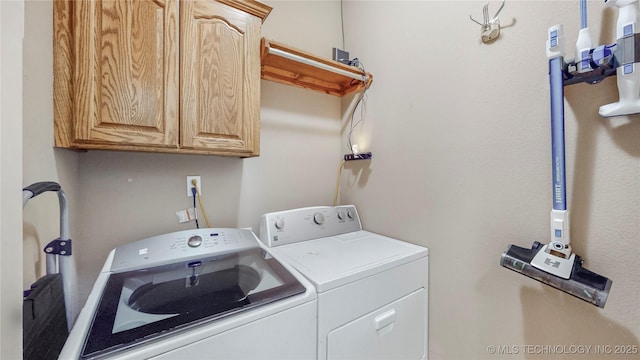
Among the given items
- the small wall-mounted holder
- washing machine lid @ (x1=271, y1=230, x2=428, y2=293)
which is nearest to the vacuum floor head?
washing machine lid @ (x1=271, y1=230, x2=428, y2=293)

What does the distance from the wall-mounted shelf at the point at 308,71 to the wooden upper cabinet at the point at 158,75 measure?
14 cm

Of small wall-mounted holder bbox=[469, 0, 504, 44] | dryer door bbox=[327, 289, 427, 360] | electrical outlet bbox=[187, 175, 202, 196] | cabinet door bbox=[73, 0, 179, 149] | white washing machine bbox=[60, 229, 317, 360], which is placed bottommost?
dryer door bbox=[327, 289, 427, 360]

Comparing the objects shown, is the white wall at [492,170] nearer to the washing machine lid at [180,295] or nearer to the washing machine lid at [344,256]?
the washing machine lid at [344,256]

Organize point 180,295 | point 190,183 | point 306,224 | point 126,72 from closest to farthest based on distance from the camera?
point 180,295 < point 126,72 < point 190,183 < point 306,224

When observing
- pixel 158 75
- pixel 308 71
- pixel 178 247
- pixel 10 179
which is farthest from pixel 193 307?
pixel 308 71

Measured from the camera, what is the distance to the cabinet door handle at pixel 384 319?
1034 mm

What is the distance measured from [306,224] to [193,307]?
0.83 meters

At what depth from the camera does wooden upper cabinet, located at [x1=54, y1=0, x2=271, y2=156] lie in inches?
33.9

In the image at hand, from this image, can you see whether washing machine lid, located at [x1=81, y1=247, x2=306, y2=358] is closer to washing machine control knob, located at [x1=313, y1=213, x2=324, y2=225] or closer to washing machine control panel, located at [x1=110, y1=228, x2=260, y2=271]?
washing machine control panel, located at [x1=110, y1=228, x2=260, y2=271]

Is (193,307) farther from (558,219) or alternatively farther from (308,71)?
(308,71)

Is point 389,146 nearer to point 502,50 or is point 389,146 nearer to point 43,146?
point 502,50

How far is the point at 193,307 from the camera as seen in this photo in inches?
28.8

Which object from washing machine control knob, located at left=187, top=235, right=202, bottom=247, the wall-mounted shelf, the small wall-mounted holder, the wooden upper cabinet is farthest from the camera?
the wall-mounted shelf

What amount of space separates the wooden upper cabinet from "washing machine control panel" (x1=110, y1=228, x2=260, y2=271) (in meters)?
0.44
